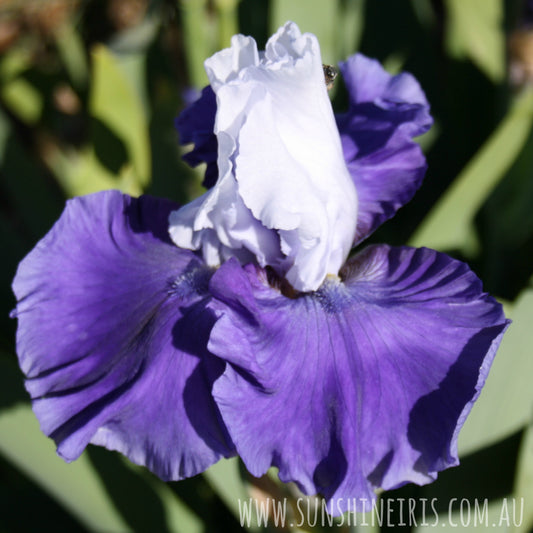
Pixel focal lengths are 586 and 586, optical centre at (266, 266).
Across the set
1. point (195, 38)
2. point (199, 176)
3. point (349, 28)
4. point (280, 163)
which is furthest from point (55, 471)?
point (349, 28)

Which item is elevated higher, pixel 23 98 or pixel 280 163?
pixel 280 163

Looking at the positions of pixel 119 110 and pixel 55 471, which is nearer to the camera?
pixel 55 471

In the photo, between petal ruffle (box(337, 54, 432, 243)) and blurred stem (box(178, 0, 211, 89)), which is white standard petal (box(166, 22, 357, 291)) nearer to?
petal ruffle (box(337, 54, 432, 243))

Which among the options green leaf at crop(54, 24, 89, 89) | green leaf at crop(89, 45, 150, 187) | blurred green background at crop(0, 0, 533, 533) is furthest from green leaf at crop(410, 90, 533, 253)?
green leaf at crop(54, 24, 89, 89)

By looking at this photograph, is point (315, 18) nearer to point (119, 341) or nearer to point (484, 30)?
point (484, 30)

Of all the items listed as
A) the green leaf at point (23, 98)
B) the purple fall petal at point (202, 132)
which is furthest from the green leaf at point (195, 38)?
the green leaf at point (23, 98)

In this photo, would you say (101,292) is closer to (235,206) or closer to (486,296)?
(235,206)

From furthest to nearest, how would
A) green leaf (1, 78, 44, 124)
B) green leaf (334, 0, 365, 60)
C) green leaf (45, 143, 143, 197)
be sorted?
1. green leaf (1, 78, 44, 124)
2. green leaf (334, 0, 365, 60)
3. green leaf (45, 143, 143, 197)
